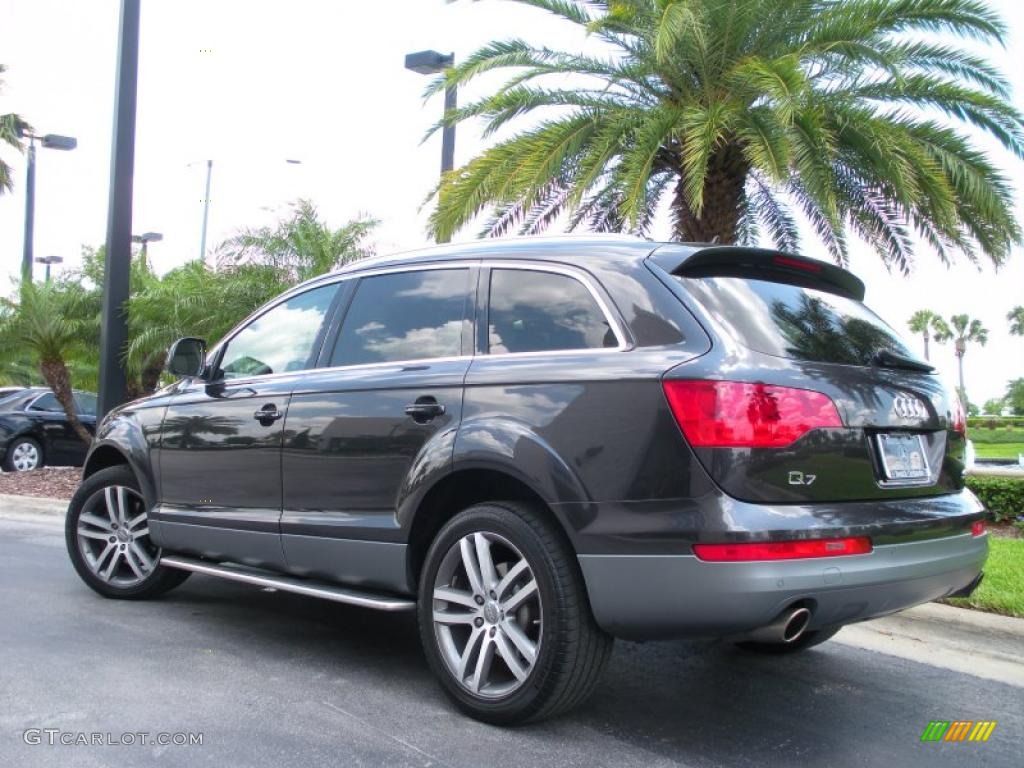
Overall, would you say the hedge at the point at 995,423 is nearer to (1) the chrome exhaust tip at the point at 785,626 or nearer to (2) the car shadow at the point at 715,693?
(2) the car shadow at the point at 715,693

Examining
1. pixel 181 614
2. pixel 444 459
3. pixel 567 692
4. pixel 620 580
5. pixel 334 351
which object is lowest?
pixel 181 614

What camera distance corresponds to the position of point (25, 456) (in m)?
14.9

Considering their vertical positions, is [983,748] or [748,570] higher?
[748,570]

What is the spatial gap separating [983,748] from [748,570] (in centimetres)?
138

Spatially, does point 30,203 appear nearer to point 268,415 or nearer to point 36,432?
point 36,432

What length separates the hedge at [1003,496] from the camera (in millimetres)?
9891

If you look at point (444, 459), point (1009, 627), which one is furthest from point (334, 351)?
point (1009, 627)

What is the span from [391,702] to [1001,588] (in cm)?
358

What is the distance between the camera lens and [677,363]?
3279mm

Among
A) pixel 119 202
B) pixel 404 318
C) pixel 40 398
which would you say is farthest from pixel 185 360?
pixel 40 398

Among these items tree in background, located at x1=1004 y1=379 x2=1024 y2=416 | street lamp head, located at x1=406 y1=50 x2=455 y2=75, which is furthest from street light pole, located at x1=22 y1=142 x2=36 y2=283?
tree in background, located at x1=1004 y1=379 x2=1024 y2=416

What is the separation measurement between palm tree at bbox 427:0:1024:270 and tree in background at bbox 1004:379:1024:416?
93672 millimetres

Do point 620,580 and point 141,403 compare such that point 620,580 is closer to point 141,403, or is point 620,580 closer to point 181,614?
point 181,614

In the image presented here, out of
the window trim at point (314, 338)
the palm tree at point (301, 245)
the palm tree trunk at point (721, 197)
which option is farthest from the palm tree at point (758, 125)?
the window trim at point (314, 338)
